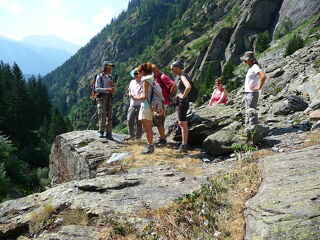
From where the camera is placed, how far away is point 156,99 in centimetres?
877

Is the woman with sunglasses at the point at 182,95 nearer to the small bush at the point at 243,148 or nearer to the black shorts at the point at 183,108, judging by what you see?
the black shorts at the point at 183,108

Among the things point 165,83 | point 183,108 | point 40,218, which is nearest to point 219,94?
point 165,83

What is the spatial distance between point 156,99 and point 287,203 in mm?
5357

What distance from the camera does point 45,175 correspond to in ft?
115

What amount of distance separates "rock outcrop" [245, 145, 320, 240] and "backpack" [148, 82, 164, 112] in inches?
158

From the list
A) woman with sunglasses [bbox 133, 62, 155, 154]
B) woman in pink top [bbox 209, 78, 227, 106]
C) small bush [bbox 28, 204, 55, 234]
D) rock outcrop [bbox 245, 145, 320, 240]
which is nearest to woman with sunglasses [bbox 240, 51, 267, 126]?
woman with sunglasses [bbox 133, 62, 155, 154]

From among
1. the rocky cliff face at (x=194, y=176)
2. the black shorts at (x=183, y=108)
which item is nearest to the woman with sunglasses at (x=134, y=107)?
the rocky cliff face at (x=194, y=176)

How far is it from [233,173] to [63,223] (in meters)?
3.37

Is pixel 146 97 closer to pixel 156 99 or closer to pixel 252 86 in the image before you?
pixel 156 99

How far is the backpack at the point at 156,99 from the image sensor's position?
8.64 m

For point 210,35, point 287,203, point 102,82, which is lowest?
point 287,203

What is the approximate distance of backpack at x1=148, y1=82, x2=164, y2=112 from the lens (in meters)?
8.64

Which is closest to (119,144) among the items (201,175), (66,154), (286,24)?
(66,154)

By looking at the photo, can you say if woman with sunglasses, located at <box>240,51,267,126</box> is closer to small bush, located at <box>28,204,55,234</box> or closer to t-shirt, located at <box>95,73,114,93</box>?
t-shirt, located at <box>95,73,114,93</box>
